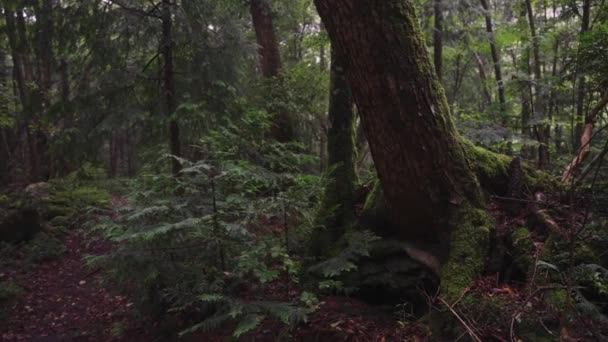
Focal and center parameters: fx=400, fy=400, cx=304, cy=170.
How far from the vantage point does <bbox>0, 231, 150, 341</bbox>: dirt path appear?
17.3 ft

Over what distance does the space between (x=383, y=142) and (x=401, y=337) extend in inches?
64.1

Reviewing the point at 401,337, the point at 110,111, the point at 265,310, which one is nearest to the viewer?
the point at 401,337

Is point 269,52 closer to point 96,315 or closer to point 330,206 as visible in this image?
point 330,206

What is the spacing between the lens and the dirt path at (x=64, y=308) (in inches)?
208

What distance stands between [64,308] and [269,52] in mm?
6511

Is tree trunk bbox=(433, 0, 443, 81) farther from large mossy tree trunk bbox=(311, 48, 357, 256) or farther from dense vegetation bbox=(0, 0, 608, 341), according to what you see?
large mossy tree trunk bbox=(311, 48, 357, 256)

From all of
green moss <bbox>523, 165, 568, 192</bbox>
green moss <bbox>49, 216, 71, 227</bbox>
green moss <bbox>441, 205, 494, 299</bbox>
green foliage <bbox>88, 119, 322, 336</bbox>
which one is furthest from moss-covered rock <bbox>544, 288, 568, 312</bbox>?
green moss <bbox>49, 216, 71, 227</bbox>

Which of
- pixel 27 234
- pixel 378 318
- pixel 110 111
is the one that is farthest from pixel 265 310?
pixel 27 234

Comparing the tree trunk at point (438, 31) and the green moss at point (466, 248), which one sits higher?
the tree trunk at point (438, 31)

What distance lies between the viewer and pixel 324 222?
4715 mm

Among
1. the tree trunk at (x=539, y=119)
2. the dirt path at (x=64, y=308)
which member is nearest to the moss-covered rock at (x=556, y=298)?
the dirt path at (x=64, y=308)

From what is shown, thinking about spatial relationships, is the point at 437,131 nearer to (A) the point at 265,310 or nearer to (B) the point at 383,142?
(B) the point at 383,142

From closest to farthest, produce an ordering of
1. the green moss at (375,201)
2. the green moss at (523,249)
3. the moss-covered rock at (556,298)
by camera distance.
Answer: the moss-covered rock at (556,298) < the green moss at (523,249) < the green moss at (375,201)

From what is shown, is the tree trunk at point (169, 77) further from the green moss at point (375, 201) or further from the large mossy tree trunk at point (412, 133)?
the large mossy tree trunk at point (412, 133)
